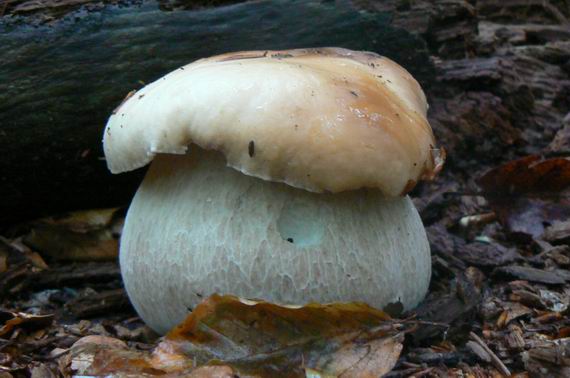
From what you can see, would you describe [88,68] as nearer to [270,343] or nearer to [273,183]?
[273,183]

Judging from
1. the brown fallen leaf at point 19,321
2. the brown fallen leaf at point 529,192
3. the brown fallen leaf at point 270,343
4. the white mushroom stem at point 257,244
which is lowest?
the brown fallen leaf at point 529,192

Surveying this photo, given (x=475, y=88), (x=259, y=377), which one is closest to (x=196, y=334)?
(x=259, y=377)

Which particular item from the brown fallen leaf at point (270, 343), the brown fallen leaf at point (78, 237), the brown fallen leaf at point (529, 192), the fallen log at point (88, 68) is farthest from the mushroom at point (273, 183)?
the brown fallen leaf at point (529, 192)

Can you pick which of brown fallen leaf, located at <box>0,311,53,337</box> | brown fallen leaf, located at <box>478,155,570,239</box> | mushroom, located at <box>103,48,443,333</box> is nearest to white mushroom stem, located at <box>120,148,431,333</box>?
mushroom, located at <box>103,48,443,333</box>

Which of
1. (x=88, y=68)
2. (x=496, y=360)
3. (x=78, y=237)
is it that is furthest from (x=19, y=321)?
(x=496, y=360)

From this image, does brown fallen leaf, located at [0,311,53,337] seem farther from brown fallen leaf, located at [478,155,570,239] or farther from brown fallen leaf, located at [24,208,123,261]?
brown fallen leaf, located at [478,155,570,239]

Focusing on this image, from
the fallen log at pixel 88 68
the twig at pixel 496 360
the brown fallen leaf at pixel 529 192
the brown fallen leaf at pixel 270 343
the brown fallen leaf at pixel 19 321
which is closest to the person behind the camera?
the brown fallen leaf at pixel 270 343

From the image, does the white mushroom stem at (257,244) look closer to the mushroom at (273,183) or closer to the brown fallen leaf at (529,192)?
the mushroom at (273,183)

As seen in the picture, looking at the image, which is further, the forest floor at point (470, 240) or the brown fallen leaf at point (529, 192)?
the brown fallen leaf at point (529, 192)
